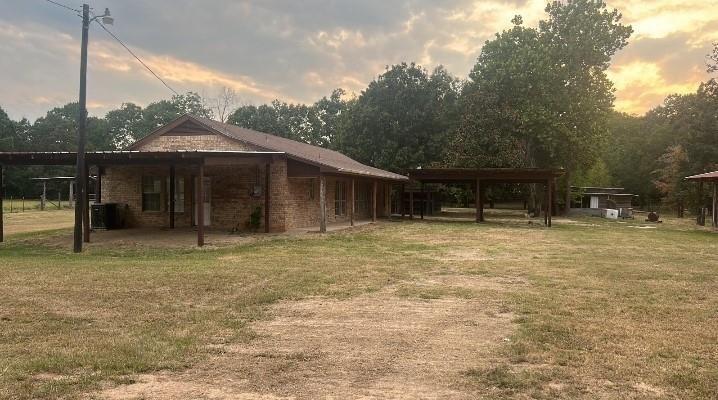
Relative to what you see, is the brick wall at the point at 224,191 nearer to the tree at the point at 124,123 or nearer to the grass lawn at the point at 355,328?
the grass lawn at the point at 355,328

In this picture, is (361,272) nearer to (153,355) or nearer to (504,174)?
(153,355)

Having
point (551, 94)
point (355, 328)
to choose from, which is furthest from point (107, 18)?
point (551, 94)

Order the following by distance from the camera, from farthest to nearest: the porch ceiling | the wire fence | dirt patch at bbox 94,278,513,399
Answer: the wire fence, the porch ceiling, dirt patch at bbox 94,278,513,399

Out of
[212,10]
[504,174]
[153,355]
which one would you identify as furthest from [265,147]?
[153,355]

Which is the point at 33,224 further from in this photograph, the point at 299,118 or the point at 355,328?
the point at 299,118

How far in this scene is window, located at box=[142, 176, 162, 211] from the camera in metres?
19.7

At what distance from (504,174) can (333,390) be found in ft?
69.9

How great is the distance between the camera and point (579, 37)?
3491 cm

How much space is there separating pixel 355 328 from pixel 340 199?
60.3 ft

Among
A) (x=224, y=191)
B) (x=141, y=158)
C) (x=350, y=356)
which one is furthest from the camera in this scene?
(x=224, y=191)

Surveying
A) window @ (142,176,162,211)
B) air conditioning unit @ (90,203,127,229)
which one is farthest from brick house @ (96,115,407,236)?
air conditioning unit @ (90,203,127,229)

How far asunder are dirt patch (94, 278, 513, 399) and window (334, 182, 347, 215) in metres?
16.6

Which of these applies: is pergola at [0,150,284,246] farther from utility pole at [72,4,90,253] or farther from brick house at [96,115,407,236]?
brick house at [96,115,407,236]

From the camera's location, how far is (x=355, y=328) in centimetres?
583
